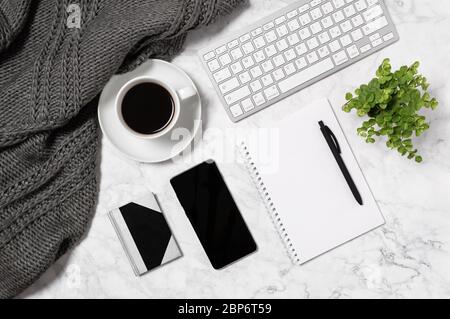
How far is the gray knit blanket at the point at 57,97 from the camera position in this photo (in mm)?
689

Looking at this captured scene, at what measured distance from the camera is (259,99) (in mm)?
740

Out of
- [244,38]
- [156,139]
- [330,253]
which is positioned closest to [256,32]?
[244,38]

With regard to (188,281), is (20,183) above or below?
above

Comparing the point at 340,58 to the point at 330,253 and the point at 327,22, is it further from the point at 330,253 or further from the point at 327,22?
the point at 330,253

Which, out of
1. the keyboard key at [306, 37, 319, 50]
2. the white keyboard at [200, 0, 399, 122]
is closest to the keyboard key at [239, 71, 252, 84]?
the white keyboard at [200, 0, 399, 122]

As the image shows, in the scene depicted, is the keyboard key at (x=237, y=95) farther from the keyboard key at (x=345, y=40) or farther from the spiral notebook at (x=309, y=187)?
the keyboard key at (x=345, y=40)

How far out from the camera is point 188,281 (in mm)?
775

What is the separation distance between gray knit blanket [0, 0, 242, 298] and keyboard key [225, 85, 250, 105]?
0.37 feet

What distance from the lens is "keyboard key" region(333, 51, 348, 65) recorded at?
736 millimetres

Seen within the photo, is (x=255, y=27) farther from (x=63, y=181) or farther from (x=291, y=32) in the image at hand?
(x=63, y=181)

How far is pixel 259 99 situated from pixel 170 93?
0.47ft

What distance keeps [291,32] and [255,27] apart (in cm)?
6

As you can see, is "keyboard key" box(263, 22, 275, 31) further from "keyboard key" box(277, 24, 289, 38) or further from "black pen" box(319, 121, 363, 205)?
"black pen" box(319, 121, 363, 205)
